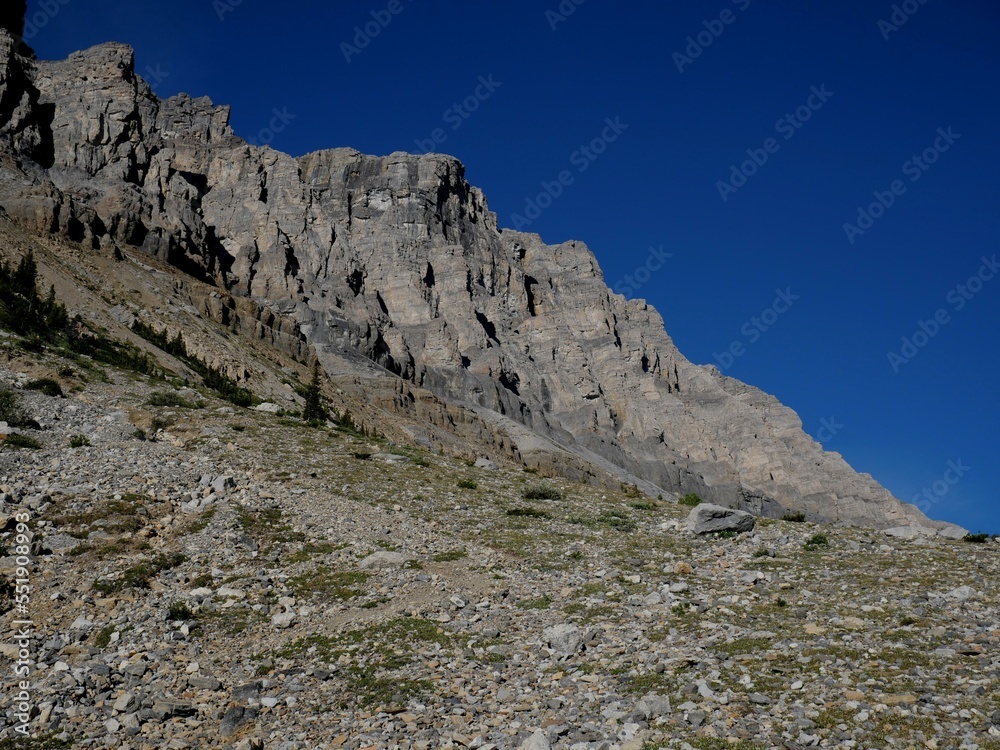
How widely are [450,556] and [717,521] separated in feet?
28.5

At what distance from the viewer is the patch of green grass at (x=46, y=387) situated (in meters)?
30.6

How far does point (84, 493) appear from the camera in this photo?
21156mm

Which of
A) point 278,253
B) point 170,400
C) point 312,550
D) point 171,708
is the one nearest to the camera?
point 171,708

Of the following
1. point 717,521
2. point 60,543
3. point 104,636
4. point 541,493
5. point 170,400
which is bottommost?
point 104,636

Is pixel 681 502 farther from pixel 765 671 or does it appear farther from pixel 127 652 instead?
pixel 127 652

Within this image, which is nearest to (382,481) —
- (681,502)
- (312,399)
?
(681,502)

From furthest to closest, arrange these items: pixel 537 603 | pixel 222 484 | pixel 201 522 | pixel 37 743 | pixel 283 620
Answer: pixel 222 484 < pixel 201 522 < pixel 537 603 < pixel 283 620 < pixel 37 743

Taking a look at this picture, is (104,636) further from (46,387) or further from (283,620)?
(46,387)

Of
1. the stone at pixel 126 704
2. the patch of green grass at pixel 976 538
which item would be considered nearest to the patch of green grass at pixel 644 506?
the patch of green grass at pixel 976 538

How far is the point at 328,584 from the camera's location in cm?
1742

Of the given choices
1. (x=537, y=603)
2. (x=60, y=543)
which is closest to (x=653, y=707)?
(x=537, y=603)

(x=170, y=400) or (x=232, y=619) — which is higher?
(x=170, y=400)

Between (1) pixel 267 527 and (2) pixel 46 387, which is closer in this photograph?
(1) pixel 267 527

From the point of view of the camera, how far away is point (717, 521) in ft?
73.4
